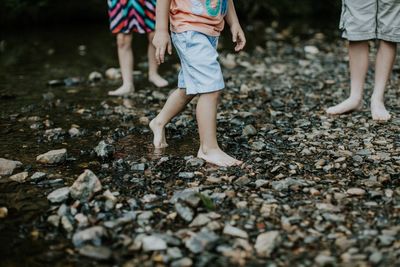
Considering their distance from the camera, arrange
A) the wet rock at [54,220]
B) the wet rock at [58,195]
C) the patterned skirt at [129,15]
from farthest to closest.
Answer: the patterned skirt at [129,15]
the wet rock at [58,195]
the wet rock at [54,220]

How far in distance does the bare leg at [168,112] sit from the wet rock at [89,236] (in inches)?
50.3

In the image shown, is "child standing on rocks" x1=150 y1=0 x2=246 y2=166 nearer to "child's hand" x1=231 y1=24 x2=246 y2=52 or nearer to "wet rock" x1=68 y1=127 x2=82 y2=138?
"child's hand" x1=231 y1=24 x2=246 y2=52

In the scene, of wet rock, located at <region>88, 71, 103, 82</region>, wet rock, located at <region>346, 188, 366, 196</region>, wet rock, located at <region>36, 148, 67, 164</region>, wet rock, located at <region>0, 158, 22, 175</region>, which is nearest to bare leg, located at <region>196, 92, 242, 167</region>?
wet rock, located at <region>346, 188, 366, 196</region>

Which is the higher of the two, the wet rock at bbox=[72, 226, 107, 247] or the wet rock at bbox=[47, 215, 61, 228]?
the wet rock at bbox=[72, 226, 107, 247]

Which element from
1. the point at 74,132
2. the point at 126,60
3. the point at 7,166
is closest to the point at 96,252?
the point at 7,166

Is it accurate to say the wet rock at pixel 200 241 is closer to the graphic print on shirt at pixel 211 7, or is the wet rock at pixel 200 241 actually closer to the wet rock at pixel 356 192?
the wet rock at pixel 356 192

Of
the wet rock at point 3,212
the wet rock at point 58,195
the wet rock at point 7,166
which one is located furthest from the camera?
the wet rock at point 7,166

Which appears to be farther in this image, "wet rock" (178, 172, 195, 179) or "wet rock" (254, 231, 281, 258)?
"wet rock" (178, 172, 195, 179)

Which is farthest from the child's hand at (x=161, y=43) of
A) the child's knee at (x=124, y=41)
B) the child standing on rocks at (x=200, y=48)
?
the child's knee at (x=124, y=41)

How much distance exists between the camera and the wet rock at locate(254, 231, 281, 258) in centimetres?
216

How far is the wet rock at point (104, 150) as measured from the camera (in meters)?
3.42

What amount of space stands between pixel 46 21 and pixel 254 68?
740 centimetres

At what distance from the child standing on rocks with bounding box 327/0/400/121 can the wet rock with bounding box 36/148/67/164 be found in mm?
2144

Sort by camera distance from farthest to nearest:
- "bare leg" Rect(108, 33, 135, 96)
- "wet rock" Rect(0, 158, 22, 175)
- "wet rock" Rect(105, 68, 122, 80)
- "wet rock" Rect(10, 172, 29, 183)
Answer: "wet rock" Rect(105, 68, 122, 80)
"bare leg" Rect(108, 33, 135, 96)
"wet rock" Rect(0, 158, 22, 175)
"wet rock" Rect(10, 172, 29, 183)
